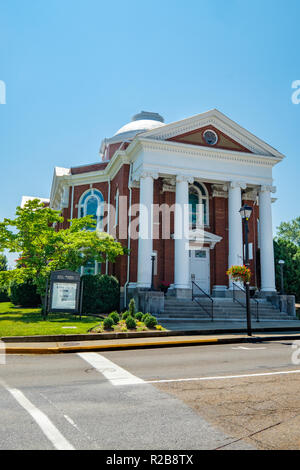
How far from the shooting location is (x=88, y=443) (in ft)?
12.5

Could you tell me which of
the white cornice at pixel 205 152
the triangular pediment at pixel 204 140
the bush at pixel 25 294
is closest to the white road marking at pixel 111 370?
the white cornice at pixel 205 152

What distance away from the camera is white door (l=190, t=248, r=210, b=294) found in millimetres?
24438

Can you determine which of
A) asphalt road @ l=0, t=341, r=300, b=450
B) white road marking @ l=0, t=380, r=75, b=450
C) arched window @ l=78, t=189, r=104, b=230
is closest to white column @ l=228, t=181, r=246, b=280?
arched window @ l=78, t=189, r=104, b=230

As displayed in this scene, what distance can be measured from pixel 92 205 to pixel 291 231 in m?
56.6

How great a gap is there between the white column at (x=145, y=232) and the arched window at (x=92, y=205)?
6533mm

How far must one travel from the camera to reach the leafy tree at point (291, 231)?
244 feet

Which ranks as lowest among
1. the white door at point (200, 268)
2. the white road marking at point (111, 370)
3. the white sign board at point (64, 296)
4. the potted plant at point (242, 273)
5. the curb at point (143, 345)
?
the white road marking at point (111, 370)

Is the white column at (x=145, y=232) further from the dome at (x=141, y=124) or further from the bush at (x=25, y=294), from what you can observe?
the dome at (x=141, y=124)

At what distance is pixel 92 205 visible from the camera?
2808 centimetres

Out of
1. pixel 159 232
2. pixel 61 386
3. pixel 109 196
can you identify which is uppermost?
pixel 109 196

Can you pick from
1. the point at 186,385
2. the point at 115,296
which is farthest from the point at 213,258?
the point at 186,385

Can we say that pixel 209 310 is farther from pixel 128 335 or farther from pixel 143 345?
pixel 143 345
